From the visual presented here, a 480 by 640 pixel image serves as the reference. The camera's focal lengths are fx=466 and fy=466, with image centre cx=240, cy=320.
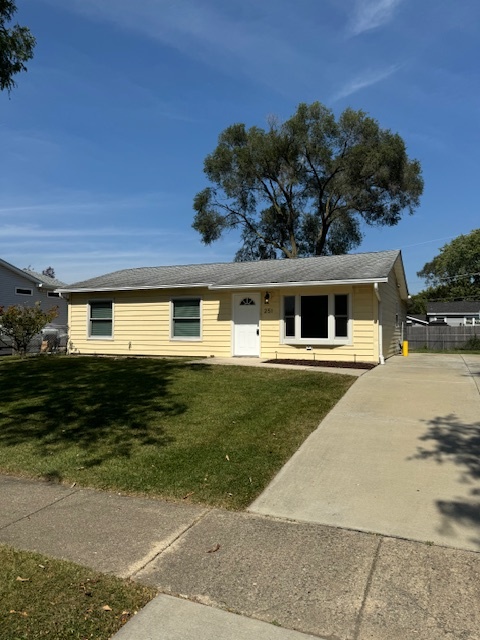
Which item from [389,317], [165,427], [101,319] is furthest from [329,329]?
[101,319]

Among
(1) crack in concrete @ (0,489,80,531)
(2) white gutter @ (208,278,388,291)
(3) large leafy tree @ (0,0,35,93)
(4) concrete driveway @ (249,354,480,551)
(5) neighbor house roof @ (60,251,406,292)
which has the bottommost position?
(1) crack in concrete @ (0,489,80,531)

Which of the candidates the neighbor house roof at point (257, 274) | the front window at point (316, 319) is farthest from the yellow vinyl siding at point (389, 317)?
the front window at point (316, 319)

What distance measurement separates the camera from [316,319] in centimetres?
1430

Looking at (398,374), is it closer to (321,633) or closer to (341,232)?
(321,633)

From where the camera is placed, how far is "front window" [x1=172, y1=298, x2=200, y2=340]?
1608cm

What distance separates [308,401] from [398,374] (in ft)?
13.1

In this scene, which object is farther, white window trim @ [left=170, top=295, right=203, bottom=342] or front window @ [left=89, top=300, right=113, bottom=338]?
front window @ [left=89, top=300, right=113, bottom=338]

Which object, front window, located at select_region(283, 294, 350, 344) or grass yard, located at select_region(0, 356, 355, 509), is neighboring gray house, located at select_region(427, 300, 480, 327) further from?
grass yard, located at select_region(0, 356, 355, 509)

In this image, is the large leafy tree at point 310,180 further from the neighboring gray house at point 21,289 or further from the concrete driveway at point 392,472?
the concrete driveway at point 392,472

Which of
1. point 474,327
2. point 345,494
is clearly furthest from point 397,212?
point 345,494

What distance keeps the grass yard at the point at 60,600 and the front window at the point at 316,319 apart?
38.2ft

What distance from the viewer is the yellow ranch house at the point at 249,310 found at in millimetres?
13742

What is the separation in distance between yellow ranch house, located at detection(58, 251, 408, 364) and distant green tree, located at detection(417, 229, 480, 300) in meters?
46.1

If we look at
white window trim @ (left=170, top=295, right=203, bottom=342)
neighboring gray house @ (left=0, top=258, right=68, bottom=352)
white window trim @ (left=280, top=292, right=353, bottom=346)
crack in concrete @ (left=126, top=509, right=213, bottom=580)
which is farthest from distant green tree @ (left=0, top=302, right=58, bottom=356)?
crack in concrete @ (left=126, top=509, right=213, bottom=580)
